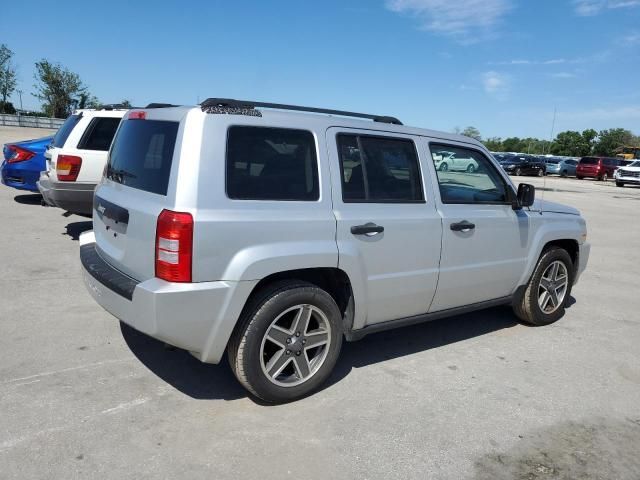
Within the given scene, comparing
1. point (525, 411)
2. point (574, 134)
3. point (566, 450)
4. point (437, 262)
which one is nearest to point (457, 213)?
point (437, 262)

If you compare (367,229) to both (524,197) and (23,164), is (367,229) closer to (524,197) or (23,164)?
(524,197)

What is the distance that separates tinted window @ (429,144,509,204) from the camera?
14.0 feet

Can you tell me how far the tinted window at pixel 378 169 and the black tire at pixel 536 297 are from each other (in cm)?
176

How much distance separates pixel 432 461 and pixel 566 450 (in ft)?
2.77

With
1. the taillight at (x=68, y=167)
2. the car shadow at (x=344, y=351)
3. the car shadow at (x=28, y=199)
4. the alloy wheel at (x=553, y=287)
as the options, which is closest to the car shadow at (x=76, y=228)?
the taillight at (x=68, y=167)

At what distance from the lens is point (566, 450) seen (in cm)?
313

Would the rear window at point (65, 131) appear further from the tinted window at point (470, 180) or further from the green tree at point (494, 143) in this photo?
the green tree at point (494, 143)

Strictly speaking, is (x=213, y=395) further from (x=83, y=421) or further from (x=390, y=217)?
(x=390, y=217)

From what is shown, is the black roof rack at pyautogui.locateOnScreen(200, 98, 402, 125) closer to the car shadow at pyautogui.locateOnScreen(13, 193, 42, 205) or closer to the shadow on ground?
the shadow on ground

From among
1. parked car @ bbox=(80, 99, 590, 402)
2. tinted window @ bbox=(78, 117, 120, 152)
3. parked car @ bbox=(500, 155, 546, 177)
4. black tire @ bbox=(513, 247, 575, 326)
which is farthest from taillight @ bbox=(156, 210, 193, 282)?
parked car @ bbox=(500, 155, 546, 177)

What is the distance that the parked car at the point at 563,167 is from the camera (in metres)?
41.7

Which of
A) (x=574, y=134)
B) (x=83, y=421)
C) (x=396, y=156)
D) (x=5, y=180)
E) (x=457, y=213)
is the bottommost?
(x=83, y=421)

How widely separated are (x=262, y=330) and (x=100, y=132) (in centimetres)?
545

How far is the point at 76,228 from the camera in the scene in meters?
8.58
